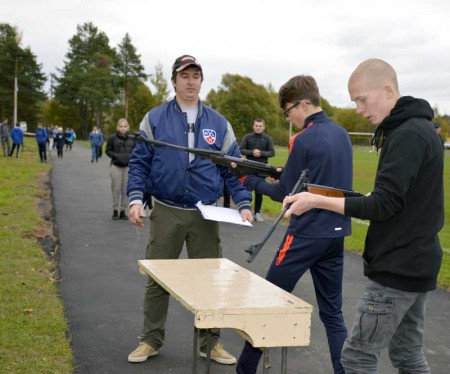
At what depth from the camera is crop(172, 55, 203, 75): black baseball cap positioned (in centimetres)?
448

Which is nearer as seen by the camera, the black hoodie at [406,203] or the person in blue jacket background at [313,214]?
the black hoodie at [406,203]

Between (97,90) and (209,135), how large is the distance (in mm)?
80984

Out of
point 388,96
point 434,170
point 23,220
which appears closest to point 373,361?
point 434,170

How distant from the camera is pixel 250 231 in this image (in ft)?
36.6

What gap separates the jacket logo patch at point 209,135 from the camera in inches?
179

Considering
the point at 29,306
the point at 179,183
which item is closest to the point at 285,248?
the point at 179,183

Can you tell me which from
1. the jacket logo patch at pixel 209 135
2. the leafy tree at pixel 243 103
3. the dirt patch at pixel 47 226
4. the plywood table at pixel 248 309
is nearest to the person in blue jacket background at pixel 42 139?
the dirt patch at pixel 47 226

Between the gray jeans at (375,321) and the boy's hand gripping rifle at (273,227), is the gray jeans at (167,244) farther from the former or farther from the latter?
the gray jeans at (375,321)

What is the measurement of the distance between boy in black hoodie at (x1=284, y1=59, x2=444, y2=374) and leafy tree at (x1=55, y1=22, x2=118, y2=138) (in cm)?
8171

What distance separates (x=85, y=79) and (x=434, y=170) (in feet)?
280

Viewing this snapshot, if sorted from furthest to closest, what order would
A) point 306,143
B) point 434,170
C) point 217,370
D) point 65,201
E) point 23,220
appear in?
1. point 65,201
2. point 23,220
3. point 217,370
4. point 306,143
5. point 434,170

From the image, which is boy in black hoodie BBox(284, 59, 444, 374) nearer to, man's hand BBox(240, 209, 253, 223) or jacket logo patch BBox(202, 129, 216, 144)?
man's hand BBox(240, 209, 253, 223)

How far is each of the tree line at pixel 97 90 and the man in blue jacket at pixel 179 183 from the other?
7561 centimetres

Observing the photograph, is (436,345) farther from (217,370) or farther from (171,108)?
(171,108)
